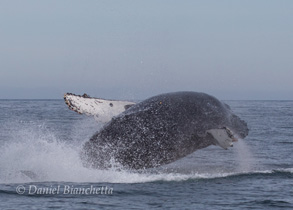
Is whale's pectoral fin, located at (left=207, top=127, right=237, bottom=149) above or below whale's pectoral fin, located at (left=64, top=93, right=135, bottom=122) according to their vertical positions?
below

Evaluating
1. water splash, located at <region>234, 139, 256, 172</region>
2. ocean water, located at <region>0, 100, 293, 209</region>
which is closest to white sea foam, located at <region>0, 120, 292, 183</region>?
ocean water, located at <region>0, 100, 293, 209</region>

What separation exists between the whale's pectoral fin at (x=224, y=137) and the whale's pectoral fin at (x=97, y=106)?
256 cm

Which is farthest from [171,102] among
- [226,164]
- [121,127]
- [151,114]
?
[226,164]

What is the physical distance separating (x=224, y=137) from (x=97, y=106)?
3601 millimetres

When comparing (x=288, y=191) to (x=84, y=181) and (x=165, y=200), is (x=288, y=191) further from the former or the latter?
(x=84, y=181)

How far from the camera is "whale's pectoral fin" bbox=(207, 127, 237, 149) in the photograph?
11453 mm

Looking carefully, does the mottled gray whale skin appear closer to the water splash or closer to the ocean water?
the ocean water

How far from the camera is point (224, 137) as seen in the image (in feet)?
37.8

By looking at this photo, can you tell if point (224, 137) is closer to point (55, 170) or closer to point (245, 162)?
point (55, 170)

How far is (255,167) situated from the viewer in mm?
16359
